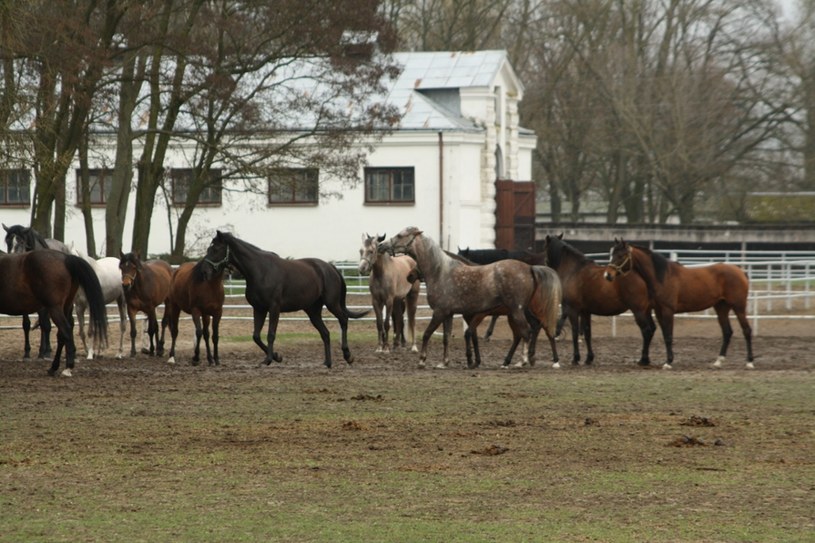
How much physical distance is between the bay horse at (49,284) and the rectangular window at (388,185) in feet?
92.4

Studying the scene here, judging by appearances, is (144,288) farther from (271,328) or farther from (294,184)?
(294,184)

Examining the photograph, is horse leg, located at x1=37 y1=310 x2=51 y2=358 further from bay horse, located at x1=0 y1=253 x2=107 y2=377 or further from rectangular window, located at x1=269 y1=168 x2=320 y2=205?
rectangular window, located at x1=269 y1=168 x2=320 y2=205

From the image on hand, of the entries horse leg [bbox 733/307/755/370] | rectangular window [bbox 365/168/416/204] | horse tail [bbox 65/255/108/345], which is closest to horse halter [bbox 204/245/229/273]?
horse tail [bbox 65/255/108/345]

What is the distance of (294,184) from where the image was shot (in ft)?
102

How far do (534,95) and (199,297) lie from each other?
41.7 metres

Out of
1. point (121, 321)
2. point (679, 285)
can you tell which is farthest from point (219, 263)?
point (679, 285)

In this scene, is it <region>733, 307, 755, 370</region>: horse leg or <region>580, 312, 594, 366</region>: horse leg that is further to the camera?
<region>580, 312, 594, 366</region>: horse leg

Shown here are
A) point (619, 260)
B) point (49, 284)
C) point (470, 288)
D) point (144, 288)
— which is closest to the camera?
point (49, 284)

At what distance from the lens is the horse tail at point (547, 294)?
58.3ft

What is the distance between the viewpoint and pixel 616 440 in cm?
1062

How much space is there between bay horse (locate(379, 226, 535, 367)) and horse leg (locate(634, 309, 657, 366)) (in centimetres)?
157

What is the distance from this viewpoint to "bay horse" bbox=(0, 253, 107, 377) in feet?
52.7

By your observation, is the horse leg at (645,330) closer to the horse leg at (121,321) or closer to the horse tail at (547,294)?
the horse tail at (547,294)

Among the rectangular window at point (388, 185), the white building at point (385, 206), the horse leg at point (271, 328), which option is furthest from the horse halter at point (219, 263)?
the rectangular window at point (388, 185)
